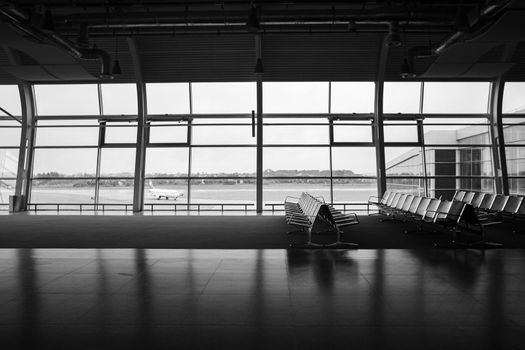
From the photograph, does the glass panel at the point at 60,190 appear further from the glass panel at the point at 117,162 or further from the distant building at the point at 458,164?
the distant building at the point at 458,164

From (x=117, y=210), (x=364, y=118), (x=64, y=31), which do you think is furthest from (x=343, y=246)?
(x=117, y=210)

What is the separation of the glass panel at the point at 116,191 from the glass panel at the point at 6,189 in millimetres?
3155

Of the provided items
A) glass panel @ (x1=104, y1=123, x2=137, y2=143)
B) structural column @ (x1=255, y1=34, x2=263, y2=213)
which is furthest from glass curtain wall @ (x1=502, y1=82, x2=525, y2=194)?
glass panel @ (x1=104, y1=123, x2=137, y2=143)

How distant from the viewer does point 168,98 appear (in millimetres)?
14234

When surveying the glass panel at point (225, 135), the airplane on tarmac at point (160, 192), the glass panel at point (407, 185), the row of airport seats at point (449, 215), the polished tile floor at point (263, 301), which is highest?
the glass panel at point (225, 135)

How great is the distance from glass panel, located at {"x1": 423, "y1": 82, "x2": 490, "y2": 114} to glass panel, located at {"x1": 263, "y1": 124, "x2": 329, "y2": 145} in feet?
11.9

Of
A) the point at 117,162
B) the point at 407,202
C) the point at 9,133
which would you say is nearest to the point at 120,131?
the point at 117,162

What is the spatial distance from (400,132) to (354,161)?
6.12 ft

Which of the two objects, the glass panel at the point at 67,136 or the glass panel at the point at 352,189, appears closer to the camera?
the glass panel at the point at 352,189

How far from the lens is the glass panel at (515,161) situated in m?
13.8

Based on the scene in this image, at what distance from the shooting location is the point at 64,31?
10.5 metres

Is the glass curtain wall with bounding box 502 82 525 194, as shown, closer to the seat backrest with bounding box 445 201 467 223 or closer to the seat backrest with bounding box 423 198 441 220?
the seat backrest with bounding box 423 198 441 220

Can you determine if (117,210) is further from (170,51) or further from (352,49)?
(352,49)

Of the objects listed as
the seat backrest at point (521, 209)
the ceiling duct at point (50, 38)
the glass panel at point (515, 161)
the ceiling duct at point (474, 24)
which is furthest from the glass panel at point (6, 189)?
the glass panel at point (515, 161)
